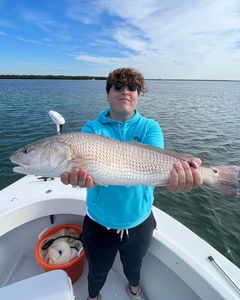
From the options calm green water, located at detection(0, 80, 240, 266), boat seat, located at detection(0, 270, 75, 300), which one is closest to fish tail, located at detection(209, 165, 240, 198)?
boat seat, located at detection(0, 270, 75, 300)

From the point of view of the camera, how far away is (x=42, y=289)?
2.13m

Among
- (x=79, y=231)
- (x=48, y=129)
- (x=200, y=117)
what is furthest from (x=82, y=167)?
(x=200, y=117)

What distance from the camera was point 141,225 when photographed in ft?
9.34

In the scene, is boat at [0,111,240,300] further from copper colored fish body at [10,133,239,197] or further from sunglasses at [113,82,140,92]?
sunglasses at [113,82,140,92]

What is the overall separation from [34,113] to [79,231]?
65.2 ft

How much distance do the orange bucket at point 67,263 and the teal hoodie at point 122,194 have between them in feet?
4.35

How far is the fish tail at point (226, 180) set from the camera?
2832mm

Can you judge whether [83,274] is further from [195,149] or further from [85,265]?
[195,149]

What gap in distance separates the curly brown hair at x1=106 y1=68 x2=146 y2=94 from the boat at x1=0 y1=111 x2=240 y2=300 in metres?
2.05

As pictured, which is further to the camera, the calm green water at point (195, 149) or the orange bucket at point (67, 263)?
the calm green water at point (195, 149)

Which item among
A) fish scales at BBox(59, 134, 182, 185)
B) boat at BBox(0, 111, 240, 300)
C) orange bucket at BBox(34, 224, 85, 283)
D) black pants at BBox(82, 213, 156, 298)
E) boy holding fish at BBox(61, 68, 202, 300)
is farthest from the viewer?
orange bucket at BBox(34, 224, 85, 283)

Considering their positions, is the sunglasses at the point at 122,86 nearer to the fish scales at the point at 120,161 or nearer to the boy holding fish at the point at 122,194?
the boy holding fish at the point at 122,194

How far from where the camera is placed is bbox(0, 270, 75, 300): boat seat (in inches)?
80.7

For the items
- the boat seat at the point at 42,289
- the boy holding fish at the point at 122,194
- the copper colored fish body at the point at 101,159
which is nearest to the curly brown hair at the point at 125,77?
the boy holding fish at the point at 122,194
